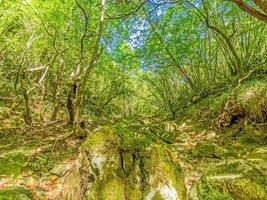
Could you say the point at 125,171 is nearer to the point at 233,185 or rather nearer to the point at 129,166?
the point at 129,166

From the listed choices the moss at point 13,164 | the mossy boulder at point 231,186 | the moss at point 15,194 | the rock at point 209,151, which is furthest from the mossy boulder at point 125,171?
the moss at point 13,164

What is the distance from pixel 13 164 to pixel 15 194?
71.9 inches

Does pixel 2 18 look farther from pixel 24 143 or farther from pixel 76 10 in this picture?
pixel 24 143

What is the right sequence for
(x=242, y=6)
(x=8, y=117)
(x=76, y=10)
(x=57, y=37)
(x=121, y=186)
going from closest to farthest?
(x=242, y=6) < (x=121, y=186) < (x=76, y=10) < (x=57, y=37) < (x=8, y=117)

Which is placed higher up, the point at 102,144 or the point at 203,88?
the point at 203,88

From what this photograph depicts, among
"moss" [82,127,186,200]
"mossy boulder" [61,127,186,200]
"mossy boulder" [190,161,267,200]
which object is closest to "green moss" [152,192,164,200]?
"mossy boulder" [61,127,186,200]

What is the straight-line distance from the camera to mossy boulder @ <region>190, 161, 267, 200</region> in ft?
13.1

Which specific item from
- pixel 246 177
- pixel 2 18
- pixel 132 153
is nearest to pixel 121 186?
pixel 132 153

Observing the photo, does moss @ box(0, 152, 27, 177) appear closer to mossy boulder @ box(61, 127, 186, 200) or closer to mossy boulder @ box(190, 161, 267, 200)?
mossy boulder @ box(61, 127, 186, 200)

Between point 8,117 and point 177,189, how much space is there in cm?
955

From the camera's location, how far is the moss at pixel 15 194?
4618mm

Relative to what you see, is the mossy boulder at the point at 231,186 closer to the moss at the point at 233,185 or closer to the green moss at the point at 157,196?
the moss at the point at 233,185

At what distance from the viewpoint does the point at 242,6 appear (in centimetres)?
279

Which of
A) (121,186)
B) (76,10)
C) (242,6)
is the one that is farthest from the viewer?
(76,10)
